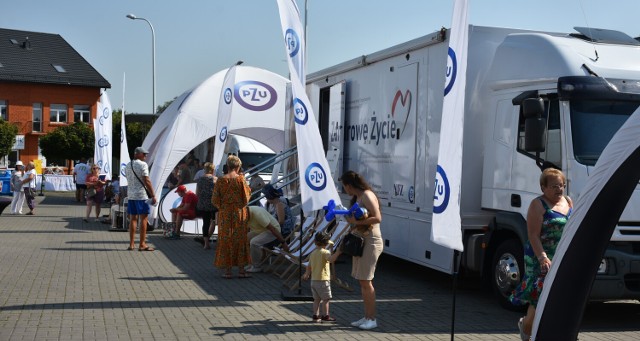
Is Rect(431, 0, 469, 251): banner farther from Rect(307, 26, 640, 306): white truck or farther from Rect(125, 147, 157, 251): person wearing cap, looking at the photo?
Rect(125, 147, 157, 251): person wearing cap

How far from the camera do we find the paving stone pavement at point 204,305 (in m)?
7.75

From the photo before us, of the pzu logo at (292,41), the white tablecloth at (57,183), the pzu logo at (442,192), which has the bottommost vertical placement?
the white tablecloth at (57,183)

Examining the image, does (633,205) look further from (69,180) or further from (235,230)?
(69,180)

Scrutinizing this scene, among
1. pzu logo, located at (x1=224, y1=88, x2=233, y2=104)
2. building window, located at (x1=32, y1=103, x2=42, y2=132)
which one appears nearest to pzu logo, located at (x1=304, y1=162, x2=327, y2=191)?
pzu logo, located at (x1=224, y1=88, x2=233, y2=104)

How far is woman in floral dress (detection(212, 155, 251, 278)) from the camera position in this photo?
1120cm

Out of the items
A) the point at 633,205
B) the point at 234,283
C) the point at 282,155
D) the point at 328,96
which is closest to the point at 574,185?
the point at 633,205

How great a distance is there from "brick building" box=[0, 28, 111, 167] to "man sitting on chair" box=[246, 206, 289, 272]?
5214 cm

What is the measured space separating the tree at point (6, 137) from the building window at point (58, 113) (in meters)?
9.13

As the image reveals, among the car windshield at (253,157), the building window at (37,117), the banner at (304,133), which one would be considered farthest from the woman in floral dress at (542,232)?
the building window at (37,117)

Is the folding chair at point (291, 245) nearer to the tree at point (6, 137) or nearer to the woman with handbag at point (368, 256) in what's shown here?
the woman with handbag at point (368, 256)

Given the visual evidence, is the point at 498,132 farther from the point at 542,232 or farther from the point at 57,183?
the point at 57,183

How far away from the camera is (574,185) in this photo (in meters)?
8.31

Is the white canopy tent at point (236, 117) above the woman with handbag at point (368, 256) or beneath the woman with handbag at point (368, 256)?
above

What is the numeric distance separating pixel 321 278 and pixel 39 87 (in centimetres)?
6203
